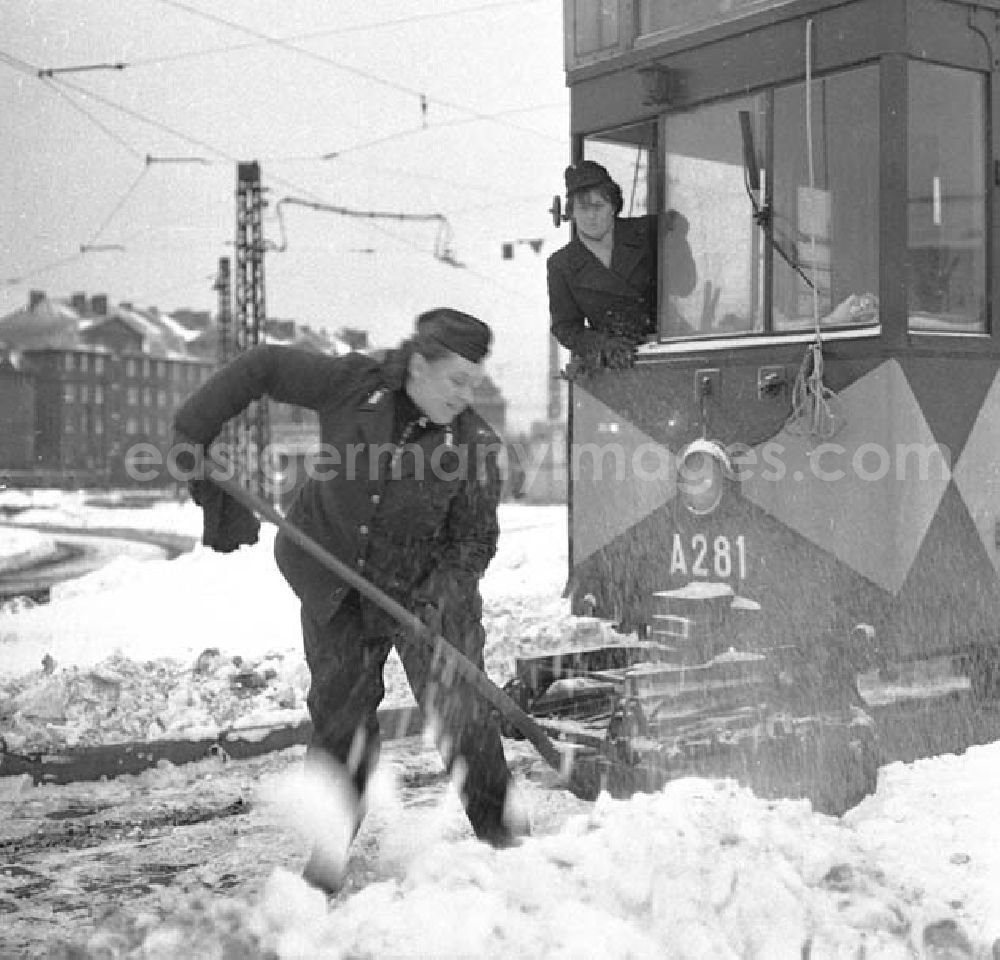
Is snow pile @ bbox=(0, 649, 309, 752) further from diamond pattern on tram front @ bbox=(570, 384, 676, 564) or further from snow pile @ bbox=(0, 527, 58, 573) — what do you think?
snow pile @ bbox=(0, 527, 58, 573)

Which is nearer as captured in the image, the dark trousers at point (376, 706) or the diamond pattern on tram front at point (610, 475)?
the dark trousers at point (376, 706)

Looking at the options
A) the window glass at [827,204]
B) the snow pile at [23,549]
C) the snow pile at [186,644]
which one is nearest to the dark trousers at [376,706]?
the snow pile at [186,644]

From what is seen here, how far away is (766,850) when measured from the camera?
4.00m

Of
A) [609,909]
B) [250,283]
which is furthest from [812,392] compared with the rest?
[250,283]

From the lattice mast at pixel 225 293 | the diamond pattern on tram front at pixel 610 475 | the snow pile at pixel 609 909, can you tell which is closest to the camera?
the snow pile at pixel 609 909

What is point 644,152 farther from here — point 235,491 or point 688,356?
point 235,491

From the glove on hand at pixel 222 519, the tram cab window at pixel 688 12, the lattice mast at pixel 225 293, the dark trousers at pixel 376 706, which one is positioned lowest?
the dark trousers at pixel 376 706

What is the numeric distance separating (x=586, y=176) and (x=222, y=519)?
11.0ft

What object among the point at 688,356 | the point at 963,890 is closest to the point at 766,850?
the point at 963,890

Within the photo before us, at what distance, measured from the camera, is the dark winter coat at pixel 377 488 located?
4.51 m

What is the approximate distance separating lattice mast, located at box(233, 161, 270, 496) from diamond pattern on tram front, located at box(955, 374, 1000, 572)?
20.8 metres

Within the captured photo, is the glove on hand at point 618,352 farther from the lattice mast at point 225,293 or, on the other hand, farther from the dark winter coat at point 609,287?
the lattice mast at point 225,293

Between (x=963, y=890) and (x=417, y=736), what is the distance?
3.76 metres

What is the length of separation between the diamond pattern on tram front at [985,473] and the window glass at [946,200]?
41cm
